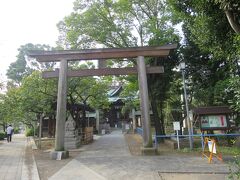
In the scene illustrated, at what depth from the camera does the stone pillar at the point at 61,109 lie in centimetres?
1084

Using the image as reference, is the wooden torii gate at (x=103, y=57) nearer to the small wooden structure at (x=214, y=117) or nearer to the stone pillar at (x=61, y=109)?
the stone pillar at (x=61, y=109)

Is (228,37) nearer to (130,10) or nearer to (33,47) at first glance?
(130,10)

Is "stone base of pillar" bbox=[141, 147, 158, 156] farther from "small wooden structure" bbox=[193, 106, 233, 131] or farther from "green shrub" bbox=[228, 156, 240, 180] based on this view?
"small wooden structure" bbox=[193, 106, 233, 131]

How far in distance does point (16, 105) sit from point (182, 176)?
44.7 feet

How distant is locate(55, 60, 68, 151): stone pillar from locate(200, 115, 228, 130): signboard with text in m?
7.98

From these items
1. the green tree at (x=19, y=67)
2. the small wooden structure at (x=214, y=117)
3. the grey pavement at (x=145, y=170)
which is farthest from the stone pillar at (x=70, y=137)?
the green tree at (x=19, y=67)

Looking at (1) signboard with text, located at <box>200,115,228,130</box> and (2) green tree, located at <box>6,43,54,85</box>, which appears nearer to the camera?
(1) signboard with text, located at <box>200,115,228,130</box>

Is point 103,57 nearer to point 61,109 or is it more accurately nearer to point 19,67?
point 61,109

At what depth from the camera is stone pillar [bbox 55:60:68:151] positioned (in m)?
10.8

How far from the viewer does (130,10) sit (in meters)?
15.0

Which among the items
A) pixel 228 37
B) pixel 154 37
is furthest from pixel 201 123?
pixel 228 37

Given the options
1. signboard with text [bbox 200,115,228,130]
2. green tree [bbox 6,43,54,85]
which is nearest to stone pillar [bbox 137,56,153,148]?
signboard with text [bbox 200,115,228,130]

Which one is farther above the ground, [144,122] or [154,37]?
[154,37]

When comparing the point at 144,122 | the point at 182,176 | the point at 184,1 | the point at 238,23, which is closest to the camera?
the point at 238,23
